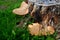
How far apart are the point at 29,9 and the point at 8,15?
0.44m

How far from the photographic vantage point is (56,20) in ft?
13.8

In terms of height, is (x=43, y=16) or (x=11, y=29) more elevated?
(x=43, y=16)

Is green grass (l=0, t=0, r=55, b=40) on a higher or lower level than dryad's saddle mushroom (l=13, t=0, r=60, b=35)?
lower

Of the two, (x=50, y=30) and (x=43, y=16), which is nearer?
(x=50, y=30)

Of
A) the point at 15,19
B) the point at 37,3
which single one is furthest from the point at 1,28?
the point at 37,3

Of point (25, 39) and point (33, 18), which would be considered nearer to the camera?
point (25, 39)

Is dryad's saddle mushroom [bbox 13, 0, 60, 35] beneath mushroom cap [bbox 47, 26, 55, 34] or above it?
above

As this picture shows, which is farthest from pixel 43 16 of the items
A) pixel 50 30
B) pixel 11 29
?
pixel 11 29

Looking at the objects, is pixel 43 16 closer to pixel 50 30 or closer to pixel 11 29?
pixel 50 30

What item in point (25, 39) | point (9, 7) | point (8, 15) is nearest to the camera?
point (25, 39)

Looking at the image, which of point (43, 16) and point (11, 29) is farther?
point (43, 16)

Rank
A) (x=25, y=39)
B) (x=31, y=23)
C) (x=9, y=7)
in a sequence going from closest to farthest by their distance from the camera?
1. (x=25, y=39)
2. (x=31, y=23)
3. (x=9, y=7)

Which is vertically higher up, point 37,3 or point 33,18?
point 37,3

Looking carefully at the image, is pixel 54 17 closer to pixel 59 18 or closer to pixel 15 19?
pixel 59 18
